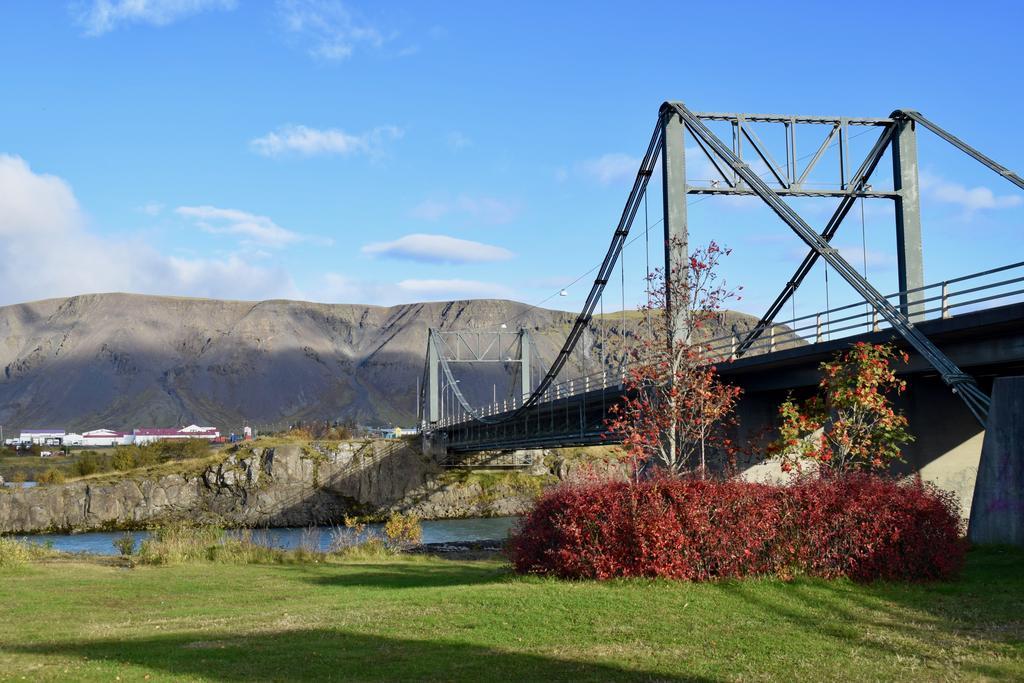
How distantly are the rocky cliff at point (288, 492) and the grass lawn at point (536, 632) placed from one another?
5622 centimetres

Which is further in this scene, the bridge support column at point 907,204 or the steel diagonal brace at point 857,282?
the bridge support column at point 907,204

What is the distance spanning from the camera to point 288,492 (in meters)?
82.5

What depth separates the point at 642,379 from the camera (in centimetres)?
2559

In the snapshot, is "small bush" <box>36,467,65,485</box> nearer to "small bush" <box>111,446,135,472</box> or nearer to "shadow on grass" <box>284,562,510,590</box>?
"small bush" <box>111,446,135,472</box>

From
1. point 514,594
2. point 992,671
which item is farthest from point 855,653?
point 514,594

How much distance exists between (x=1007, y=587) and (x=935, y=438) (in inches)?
480

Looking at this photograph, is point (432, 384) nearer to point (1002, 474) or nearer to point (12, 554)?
point (12, 554)

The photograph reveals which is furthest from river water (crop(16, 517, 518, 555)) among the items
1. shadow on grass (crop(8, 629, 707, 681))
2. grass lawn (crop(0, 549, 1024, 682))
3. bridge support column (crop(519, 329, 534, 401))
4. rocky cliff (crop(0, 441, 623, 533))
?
shadow on grass (crop(8, 629, 707, 681))

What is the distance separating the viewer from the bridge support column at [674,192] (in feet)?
97.8

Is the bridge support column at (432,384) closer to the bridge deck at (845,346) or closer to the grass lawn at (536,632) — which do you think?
the bridge deck at (845,346)

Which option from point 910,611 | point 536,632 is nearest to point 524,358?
point 910,611

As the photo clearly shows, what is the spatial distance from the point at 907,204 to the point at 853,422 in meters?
12.1

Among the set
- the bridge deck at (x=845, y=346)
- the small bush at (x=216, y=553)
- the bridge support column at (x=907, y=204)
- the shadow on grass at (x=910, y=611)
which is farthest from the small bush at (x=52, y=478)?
the shadow on grass at (x=910, y=611)

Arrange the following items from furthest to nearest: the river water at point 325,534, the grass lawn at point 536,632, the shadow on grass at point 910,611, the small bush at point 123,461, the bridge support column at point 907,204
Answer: the small bush at point 123,461 < the river water at point 325,534 < the bridge support column at point 907,204 < the shadow on grass at point 910,611 < the grass lawn at point 536,632
